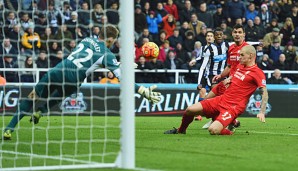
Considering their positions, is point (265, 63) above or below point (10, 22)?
below

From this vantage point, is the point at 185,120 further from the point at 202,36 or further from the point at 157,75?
the point at 202,36

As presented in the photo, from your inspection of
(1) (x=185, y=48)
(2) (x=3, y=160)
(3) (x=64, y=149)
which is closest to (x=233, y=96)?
(3) (x=64, y=149)

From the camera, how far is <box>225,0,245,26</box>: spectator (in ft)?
92.5

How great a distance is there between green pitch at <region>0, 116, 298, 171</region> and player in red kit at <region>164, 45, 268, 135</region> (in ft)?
1.10

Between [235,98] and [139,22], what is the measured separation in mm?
13045

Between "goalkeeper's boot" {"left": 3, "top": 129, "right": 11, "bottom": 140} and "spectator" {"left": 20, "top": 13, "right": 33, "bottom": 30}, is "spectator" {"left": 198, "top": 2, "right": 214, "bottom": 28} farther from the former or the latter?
"goalkeeper's boot" {"left": 3, "top": 129, "right": 11, "bottom": 140}

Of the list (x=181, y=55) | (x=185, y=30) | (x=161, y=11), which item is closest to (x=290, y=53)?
(x=185, y=30)

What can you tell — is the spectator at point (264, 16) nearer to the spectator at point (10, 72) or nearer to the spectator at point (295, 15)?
the spectator at point (295, 15)

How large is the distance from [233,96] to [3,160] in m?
4.86

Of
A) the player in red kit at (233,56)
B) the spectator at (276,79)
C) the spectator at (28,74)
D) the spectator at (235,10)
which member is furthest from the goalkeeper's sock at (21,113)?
the spectator at (235,10)

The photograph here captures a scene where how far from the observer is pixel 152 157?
33.1 feet

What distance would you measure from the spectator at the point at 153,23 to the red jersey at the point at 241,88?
13.0 metres

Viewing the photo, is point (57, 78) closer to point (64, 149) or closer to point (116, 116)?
point (64, 149)

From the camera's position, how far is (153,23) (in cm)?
2666
